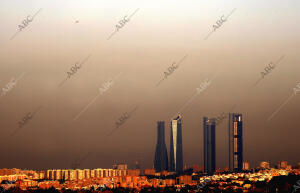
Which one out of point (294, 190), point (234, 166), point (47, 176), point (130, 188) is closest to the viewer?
point (294, 190)

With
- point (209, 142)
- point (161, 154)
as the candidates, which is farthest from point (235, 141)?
point (161, 154)

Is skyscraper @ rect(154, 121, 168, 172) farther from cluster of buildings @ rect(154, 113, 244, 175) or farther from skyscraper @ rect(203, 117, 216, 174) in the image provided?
skyscraper @ rect(203, 117, 216, 174)

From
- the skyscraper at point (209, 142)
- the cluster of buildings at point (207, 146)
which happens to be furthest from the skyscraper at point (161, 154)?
the skyscraper at point (209, 142)

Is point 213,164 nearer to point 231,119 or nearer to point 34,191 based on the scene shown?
point 231,119

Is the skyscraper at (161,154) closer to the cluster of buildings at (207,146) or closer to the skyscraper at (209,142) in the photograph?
the cluster of buildings at (207,146)

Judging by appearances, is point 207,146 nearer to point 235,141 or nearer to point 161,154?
→ point 235,141

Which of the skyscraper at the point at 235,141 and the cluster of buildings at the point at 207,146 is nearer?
the cluster of buildings at the point at 207,146

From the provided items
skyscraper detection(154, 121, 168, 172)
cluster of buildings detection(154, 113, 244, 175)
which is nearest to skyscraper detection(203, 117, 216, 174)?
cluster of buildings detection(154, 113, 244, 175)

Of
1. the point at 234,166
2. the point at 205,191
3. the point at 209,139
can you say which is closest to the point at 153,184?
the point at 205,191
